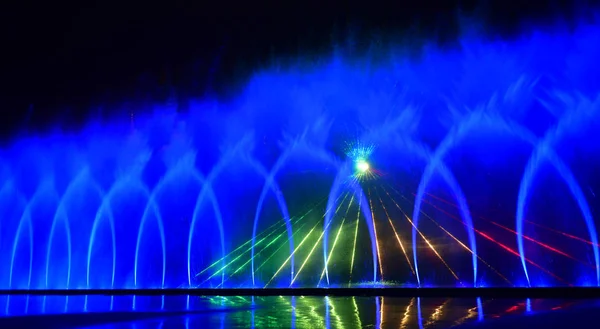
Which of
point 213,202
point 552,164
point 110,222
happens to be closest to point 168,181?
point 213,202

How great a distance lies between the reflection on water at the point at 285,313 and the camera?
316 inches

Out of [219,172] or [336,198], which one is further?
[219,172]

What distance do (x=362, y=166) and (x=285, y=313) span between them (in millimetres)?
9901

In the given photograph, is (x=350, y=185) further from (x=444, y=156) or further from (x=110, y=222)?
(x=110, y=222)

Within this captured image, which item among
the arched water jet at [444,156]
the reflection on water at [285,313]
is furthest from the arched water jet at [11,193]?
the arched water jet at [444,156]

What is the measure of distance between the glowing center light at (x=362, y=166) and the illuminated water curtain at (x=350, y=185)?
0.08 m

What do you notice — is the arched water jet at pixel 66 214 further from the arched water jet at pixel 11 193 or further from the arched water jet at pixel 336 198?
the arched water jet at pixel 336 198

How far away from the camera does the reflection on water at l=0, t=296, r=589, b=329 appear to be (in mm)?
Result: 8016

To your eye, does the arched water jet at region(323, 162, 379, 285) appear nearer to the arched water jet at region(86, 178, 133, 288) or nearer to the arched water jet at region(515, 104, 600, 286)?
the arched water jet at region(515, 104, 600, 286)

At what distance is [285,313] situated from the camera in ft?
31.3

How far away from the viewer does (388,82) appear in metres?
19.2

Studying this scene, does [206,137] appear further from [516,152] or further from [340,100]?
[516,152]

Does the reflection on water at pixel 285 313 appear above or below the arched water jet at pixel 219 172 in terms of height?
below

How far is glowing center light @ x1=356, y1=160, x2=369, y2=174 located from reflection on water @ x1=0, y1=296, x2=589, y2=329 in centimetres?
685
